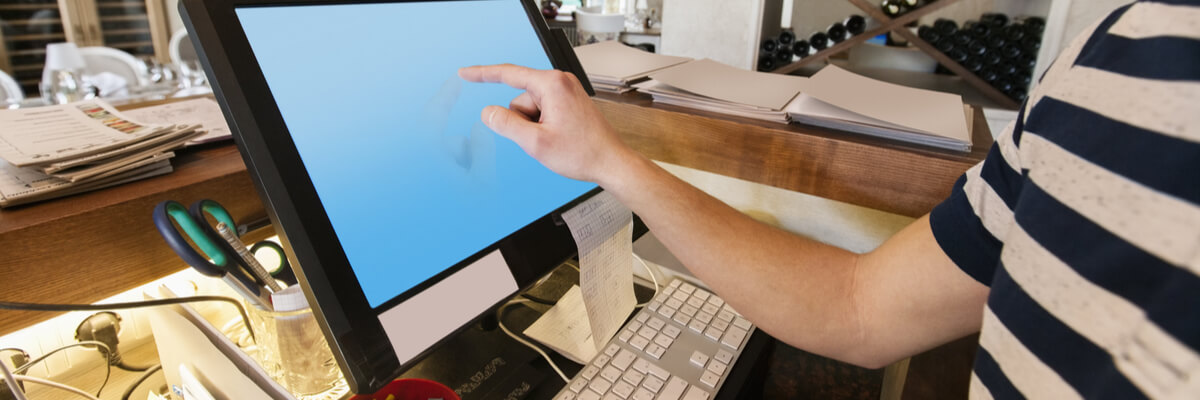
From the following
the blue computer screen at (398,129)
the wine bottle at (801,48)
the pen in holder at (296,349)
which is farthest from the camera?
the wine bottle at (801,48)

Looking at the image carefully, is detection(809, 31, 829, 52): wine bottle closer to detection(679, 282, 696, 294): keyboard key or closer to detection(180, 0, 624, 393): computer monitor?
detection(679, 282, 696, 294): keyboard key

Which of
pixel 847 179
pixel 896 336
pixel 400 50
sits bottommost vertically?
pixel 896 336

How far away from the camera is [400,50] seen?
50 centimetres

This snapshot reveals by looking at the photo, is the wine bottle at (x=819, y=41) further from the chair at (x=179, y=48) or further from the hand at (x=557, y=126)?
the chair at (x=179, y=48)

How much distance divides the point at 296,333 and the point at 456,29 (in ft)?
1.09

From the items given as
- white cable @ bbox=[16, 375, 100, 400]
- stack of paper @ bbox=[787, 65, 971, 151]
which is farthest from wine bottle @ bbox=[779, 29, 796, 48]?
white cable @ bbox=[16, 375, 100, 400]

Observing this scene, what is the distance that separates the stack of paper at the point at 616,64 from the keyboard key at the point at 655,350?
417 millimetres

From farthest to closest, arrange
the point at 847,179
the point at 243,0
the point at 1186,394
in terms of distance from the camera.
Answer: the point at 847,179, the point at 243,0, the point at 1186,394

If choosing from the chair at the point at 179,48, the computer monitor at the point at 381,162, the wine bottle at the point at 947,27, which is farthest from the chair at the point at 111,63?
the wine bottle at the point at 947,27

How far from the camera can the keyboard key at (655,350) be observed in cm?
62

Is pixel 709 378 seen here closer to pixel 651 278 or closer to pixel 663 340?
pixel 663 340

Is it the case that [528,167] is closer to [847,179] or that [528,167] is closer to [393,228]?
[393,228]

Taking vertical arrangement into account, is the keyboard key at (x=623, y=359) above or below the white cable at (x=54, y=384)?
below

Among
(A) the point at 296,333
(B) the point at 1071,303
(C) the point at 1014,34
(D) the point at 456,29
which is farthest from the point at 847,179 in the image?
(C) the point at 1014,34
